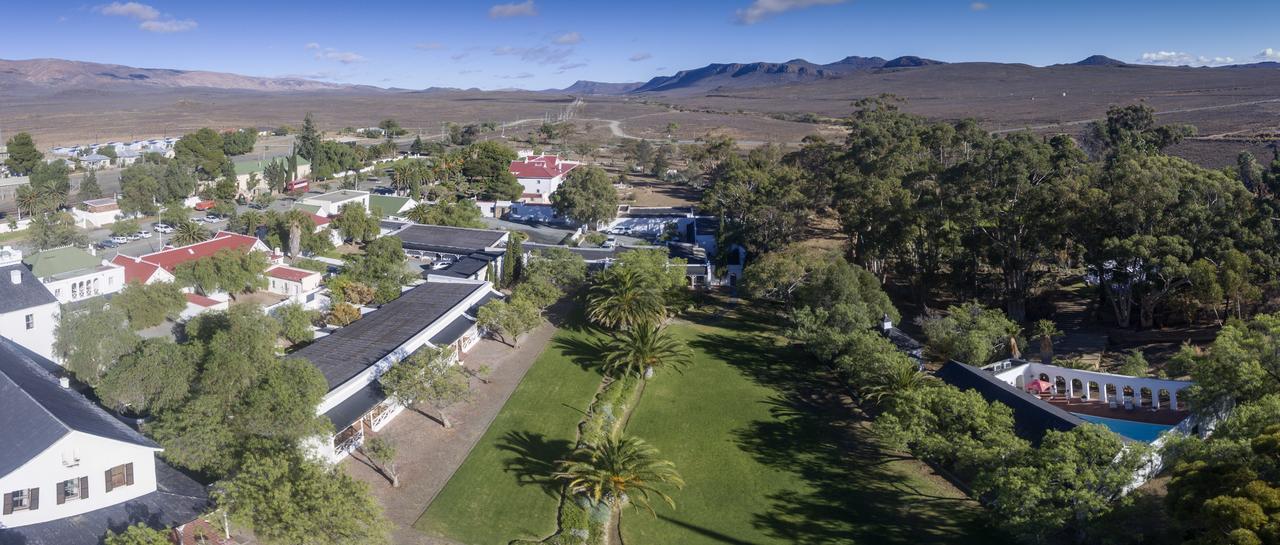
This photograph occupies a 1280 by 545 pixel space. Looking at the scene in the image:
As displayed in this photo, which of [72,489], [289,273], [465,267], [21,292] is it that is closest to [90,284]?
[21,292]

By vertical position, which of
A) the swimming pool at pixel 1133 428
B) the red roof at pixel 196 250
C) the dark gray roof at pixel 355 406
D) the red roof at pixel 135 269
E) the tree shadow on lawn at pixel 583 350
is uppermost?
the red roof at pixel 196 250

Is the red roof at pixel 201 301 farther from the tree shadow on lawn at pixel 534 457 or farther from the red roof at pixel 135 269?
the tree shadow on lawn at pixel 534 457

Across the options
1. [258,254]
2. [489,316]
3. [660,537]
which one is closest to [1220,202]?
[660,537]

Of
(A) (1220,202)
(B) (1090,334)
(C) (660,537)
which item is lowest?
(C) (660,537)

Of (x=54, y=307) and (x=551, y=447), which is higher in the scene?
(x=54, y=307)

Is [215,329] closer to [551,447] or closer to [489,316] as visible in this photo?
[489,316]

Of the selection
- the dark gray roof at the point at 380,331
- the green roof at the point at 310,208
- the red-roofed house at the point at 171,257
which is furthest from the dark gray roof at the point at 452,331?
the green roof at the point at 310,208
